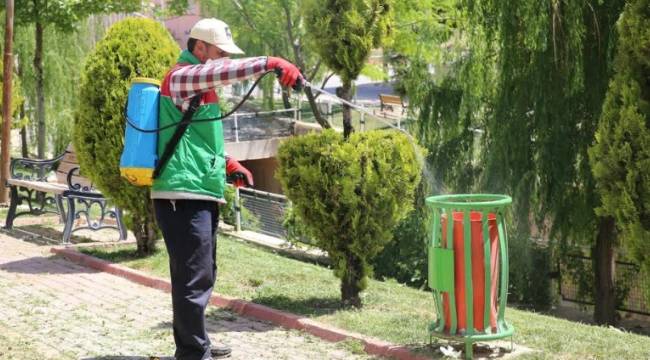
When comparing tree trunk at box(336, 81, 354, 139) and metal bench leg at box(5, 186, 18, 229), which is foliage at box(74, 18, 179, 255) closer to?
tree trunk at box(336, 81, 354, 139)

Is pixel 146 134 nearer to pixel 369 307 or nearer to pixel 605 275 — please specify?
pixel 369 307

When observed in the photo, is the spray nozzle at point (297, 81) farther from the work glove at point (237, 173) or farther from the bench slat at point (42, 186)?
the bench slat at point (42, 186)

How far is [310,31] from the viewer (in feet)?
24.4

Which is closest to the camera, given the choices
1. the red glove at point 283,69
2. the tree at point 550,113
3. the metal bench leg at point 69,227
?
the red glove at point 283,69

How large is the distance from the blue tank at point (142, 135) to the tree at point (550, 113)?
6.10 metres

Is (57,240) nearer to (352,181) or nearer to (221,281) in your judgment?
(221,281)

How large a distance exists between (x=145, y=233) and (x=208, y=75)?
4.64m

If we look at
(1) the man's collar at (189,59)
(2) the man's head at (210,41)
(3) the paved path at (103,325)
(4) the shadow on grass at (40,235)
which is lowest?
(3) the paved path at (103,325)

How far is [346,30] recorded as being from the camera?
7.32 metres

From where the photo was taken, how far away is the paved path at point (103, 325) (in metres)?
6.41

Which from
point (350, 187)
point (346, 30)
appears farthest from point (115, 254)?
point (346, 30)

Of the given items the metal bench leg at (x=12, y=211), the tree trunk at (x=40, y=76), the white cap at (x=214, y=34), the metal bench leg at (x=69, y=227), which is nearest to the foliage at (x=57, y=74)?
the tree trunk at (x=40, y=76)

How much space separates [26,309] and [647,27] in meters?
5.08

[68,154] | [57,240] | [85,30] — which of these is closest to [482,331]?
[57,240]
